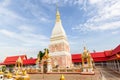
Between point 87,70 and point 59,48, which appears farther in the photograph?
point 59,48

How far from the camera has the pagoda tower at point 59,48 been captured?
91.1ft

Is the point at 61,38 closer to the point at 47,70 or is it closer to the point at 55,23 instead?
the point at 55,23

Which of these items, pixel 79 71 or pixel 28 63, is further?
pixel 28 63

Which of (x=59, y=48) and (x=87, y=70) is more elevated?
(x=59, y=48)

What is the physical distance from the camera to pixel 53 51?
29781 millimetres

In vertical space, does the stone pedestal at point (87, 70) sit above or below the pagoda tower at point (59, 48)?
below

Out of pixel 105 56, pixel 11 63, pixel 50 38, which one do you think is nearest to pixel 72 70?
pixel 50 38

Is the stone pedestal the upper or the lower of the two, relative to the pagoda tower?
lower

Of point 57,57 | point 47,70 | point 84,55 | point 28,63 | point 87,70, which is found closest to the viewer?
point 87,70

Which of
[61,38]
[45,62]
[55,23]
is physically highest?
[55,23]

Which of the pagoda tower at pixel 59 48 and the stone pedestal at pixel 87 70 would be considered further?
the pagoda tower at pixel 59 48

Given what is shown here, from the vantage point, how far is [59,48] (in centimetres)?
2906

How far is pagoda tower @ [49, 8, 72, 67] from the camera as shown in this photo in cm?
2777

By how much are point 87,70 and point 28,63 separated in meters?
26.0
